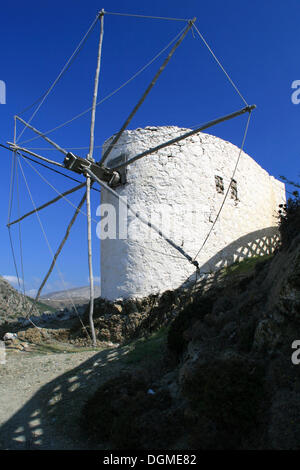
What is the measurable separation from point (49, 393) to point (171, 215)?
7.81 m

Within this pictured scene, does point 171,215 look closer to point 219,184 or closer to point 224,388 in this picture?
point 219,184

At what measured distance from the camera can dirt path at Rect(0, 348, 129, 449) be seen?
530 cm

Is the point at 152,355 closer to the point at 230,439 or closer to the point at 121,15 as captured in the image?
the point at 230,439

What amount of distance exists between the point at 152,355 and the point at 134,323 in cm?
424

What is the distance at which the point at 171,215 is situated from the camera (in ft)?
43.0

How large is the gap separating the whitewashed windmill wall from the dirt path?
3.85 m

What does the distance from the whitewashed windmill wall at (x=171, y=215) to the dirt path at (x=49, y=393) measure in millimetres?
3850

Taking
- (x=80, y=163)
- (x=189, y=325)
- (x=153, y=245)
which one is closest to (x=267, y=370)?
(x=189, y=325)

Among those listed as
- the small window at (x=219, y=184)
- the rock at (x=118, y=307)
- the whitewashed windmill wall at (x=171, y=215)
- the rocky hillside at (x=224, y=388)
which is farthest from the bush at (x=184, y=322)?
the small window at (x=219, y=184)

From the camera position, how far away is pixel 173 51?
10.6 m

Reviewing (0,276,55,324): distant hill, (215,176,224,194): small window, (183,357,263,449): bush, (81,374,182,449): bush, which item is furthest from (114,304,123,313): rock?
(0,276,55,324): distant hill

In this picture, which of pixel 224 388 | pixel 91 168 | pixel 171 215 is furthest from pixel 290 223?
pixel 91 168

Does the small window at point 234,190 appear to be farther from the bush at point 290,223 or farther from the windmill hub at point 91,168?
the bush at point 290,223

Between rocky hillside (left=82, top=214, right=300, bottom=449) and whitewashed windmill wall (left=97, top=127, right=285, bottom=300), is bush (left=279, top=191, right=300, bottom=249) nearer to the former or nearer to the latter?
rocky hillside (left=82, top=214, right=300, bottom=449)
